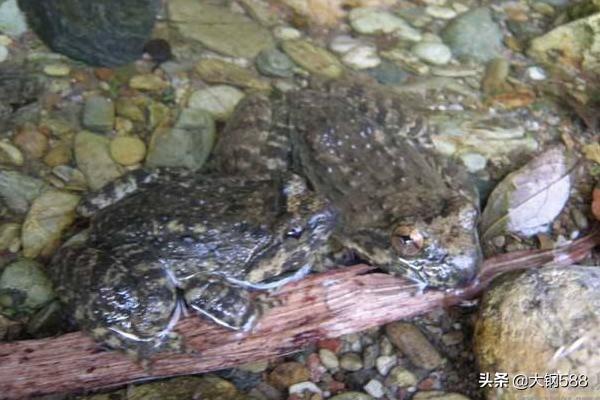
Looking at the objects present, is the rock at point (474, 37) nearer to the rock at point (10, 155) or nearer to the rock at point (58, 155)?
the rock at point (58, 155)

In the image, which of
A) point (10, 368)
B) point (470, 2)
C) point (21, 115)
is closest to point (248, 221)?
point (10, 368)

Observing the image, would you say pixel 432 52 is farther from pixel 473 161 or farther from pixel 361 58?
pixel 473 161

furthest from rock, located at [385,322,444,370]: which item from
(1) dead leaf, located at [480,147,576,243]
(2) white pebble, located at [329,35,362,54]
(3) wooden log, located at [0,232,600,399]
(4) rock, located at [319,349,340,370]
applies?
(2) white pebble, located at [329,35,362,54]

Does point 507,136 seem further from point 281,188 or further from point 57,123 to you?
point 57,123

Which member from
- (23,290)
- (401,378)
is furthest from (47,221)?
(401,378)

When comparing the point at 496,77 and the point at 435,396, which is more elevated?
the point at 496,77

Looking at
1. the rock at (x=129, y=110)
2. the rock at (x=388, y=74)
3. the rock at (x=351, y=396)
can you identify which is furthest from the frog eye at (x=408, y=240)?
the rock at (x=129, y=110)
